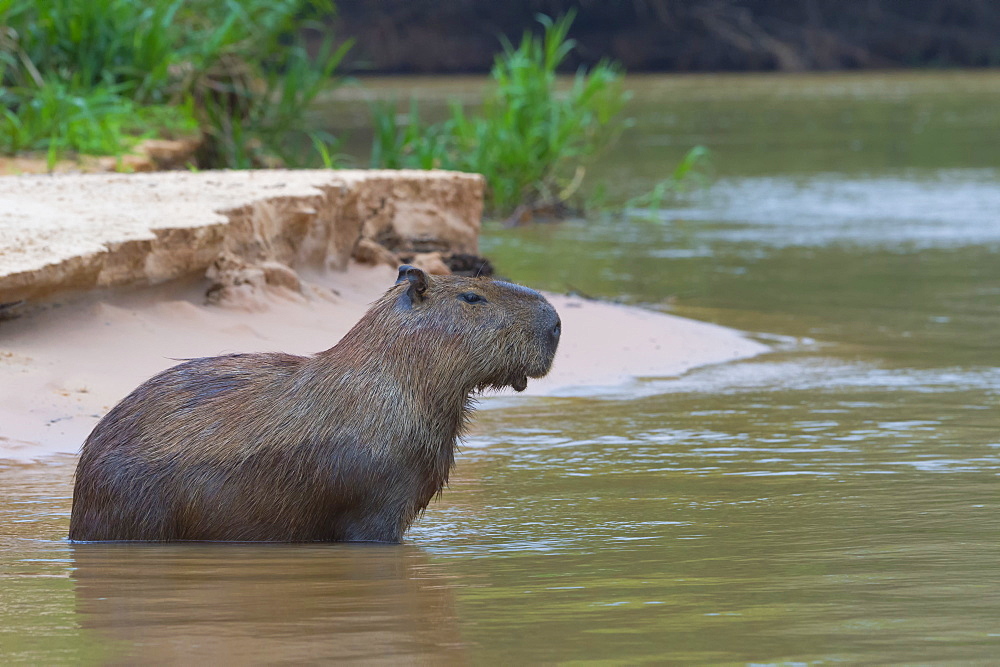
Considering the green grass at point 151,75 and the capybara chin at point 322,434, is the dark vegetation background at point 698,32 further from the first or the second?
the capybara chin at point 322,434

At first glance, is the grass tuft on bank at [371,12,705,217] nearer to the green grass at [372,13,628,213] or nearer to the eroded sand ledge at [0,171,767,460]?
the green grass at [372,13,628,213]

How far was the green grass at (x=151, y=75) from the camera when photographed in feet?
28.6

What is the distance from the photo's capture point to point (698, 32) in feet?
109

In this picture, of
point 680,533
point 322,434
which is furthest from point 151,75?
point 680,533

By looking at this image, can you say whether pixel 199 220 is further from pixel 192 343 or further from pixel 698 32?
pixel 698 32

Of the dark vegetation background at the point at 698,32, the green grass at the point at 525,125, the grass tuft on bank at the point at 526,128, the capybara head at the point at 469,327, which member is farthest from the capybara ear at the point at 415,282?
the dark vegetation background at the point at 698,32

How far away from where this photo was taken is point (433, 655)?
2.38m

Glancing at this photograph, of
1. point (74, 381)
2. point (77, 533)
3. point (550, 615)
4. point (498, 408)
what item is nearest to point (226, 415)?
point (77, 533)

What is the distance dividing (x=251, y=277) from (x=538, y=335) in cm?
279

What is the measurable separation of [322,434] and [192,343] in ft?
7.44

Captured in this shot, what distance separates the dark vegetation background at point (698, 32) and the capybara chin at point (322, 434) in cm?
2985

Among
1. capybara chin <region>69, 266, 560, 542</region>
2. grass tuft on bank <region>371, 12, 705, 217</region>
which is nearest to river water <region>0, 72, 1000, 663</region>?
capybara chin <region>69, 266, 560, 542</region>

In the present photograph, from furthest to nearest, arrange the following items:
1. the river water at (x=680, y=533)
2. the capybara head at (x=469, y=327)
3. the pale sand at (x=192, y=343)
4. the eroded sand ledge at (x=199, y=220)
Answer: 1. the eroded sand ledge at (x=199, y=220)
2. the pale sand at (x=192, y=343)
3. the capybara head at (x=469, y=327)
4. the river water at (x=680, y=533)

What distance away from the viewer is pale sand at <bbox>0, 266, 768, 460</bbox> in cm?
474
